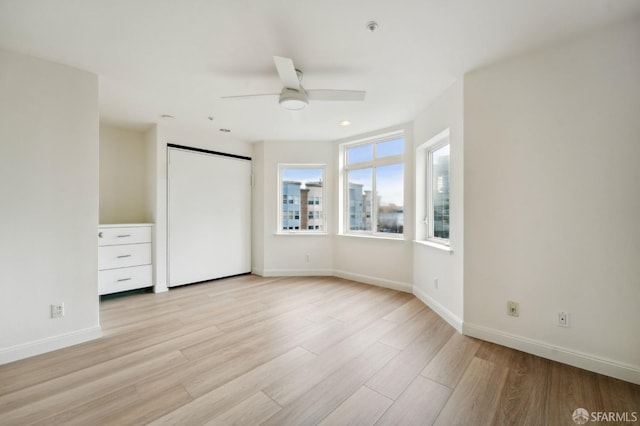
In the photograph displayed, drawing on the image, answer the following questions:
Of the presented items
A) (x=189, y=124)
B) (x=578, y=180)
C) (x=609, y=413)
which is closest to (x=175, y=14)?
(x=189, y=124)

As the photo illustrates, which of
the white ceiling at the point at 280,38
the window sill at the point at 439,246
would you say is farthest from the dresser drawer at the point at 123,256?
the window sill at the point at 439,246

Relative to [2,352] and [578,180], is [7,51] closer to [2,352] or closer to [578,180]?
[2,352]

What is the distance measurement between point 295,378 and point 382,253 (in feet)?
8.35

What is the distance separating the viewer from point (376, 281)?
13.6 feet

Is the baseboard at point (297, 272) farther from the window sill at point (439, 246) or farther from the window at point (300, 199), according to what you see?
the window sill at point (439, 246)

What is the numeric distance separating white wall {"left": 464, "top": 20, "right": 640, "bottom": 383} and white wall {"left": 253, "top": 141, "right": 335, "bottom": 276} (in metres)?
2.55

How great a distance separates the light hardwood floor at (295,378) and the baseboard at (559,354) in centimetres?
6

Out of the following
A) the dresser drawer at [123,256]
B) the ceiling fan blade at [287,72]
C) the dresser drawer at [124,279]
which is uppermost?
the ceiling fan blade at [287,72]

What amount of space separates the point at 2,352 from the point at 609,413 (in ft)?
13.4

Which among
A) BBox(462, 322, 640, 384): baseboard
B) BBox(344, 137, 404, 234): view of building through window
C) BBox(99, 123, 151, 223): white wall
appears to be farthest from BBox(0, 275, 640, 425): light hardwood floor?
BBox(99, 123, 151, 223): white wall

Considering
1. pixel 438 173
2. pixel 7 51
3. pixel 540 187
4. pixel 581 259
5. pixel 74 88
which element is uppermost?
pixel 7 51

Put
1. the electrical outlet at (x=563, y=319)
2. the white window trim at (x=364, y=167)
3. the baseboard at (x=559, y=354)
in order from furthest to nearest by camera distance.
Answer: the white window trim at (x=364, y=167) → the electrical outlet at (x=563, y=319) → the baseboard at (x=559, y=354)

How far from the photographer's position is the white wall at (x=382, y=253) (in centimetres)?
380

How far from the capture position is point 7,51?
2094 millimetres
